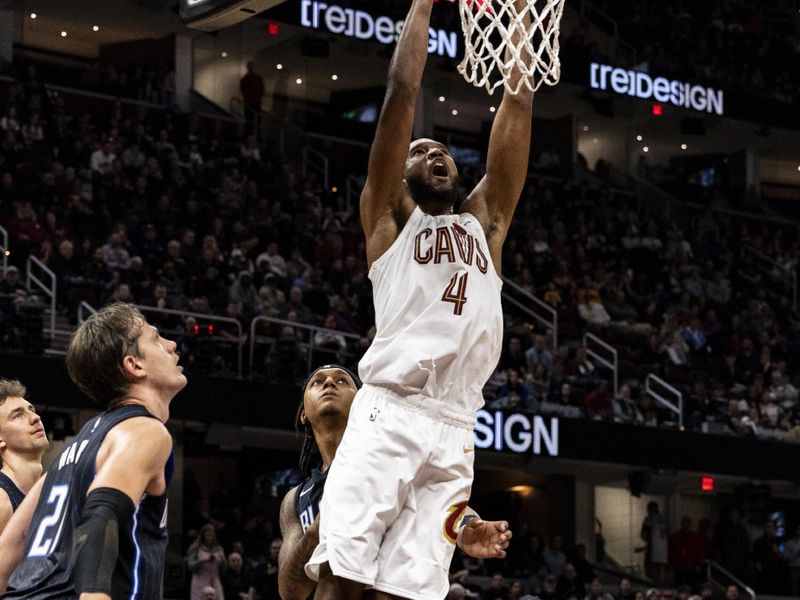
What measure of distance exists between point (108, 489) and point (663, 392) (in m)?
17.5

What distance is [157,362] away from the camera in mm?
4238

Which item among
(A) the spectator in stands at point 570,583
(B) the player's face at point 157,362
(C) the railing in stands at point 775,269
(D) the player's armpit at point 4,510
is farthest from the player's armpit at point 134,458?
(C) the railing in stands at point 775,269

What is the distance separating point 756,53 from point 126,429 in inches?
1058

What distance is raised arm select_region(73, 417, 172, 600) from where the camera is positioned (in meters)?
3.71

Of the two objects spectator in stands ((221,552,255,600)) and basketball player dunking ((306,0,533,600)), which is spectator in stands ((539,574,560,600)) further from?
basketball player dunking ((306,0,533,600))

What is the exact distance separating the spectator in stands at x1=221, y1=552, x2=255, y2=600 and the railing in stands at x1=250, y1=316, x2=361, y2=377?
8.01 ft

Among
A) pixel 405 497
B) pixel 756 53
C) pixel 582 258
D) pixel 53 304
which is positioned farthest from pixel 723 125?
pixel 405 497

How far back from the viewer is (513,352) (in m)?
18.7

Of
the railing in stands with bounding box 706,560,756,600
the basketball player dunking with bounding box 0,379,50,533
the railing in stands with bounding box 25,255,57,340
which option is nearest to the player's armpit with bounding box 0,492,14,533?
the basketball player dunking with bounding box 0,379,50,533

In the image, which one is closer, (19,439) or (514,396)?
(19,439)

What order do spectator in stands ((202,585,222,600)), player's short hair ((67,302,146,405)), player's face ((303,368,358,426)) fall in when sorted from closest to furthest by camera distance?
player's short hair ((67,302,146,405)), player's face ((303,368,358,426)), spectator in stands ((202,585,222,600))

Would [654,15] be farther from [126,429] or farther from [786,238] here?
[126,429]

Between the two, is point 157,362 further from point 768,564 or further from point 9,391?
point 768,564

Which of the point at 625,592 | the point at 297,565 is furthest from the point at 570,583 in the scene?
the point at 297,565
